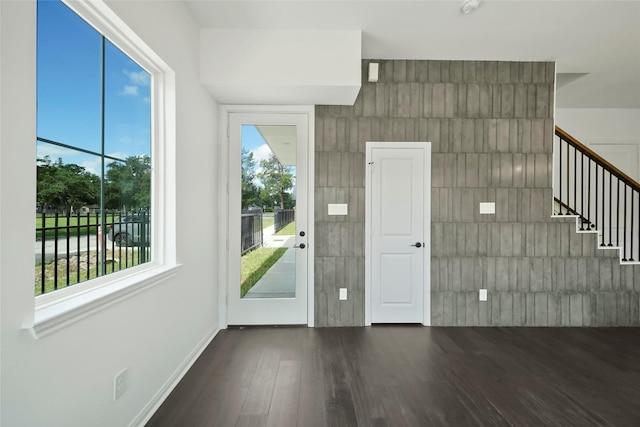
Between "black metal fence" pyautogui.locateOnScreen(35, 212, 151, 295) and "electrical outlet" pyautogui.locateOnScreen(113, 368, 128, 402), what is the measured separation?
0.55m

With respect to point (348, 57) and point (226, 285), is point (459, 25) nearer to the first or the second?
point (348, 57)

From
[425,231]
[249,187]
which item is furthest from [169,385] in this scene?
[425,231]

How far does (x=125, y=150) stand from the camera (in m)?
1.99

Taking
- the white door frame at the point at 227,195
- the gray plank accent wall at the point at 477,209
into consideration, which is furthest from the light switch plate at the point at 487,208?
the white door frame at the point at 227,195

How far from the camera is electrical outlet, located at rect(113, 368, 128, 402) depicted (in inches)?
66.7

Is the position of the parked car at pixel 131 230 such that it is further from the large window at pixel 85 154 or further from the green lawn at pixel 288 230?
the green lawn at pixel 288 230

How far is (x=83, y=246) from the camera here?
163 centimetres

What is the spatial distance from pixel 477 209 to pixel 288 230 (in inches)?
85.5

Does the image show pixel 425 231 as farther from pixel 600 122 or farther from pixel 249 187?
pixel 600 122

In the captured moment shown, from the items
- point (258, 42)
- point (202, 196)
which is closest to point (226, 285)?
point (202, 196)

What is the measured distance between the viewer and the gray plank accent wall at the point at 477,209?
3.58m

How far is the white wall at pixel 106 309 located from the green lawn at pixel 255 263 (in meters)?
0.55

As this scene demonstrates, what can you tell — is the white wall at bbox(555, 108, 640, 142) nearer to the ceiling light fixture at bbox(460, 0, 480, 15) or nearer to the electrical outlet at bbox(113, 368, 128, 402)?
the ceiling light fixture at bbox(460, 0, 480, 15)

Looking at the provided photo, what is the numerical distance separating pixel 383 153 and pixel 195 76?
206 cm
